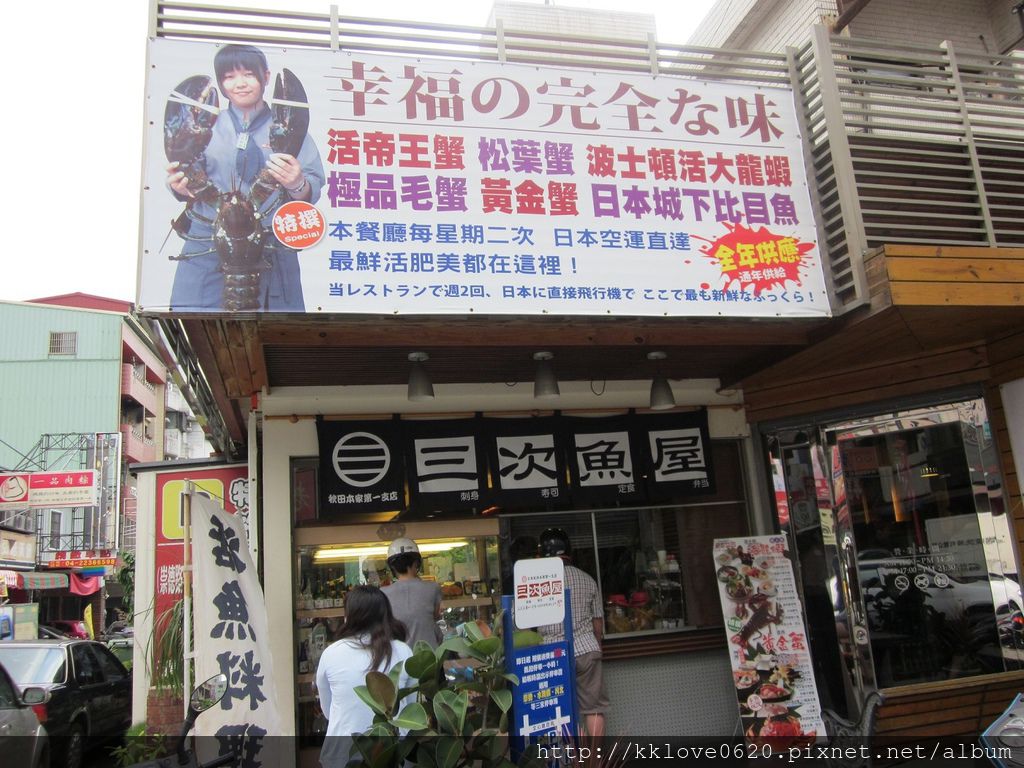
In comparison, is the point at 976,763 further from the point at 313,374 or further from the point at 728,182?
the point at 313,374

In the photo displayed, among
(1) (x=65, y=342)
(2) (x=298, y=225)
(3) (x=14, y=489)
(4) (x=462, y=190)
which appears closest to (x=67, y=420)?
(1) (x=65, y=342)

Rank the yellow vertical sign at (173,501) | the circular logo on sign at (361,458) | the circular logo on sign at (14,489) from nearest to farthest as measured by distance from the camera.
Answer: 1. the circular logo on sign at (361,458)
2. the yellow vertical sign at (173,501)
3. the circular logo on sign at (14,489)

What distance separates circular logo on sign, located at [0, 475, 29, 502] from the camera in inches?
797

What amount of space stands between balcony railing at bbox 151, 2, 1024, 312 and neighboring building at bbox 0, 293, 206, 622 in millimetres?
24300

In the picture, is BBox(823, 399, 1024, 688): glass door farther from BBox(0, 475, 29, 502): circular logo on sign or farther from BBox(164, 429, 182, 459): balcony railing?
BBox(164, 429, 182, 459): balcony railing

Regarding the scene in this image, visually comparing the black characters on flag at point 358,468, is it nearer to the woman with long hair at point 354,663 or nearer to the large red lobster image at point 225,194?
the large red lobster image at point 225,194

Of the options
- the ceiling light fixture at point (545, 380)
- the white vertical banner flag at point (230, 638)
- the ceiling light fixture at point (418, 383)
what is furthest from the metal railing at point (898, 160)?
the white vertical banner flag at point (230, 638)

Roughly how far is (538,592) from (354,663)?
1534 mm

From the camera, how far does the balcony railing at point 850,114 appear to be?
5656mm

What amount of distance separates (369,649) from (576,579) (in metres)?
3.33

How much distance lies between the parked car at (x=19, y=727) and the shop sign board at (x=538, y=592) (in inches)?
193

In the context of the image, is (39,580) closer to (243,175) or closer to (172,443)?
(172,443)

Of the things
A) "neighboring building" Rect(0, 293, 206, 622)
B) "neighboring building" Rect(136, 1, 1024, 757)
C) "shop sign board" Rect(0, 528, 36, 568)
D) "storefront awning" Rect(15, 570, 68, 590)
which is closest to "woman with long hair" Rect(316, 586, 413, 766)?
"neighboring building" Rect(136, 1, 1024, 757)

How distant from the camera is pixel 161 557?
9.08 metres
